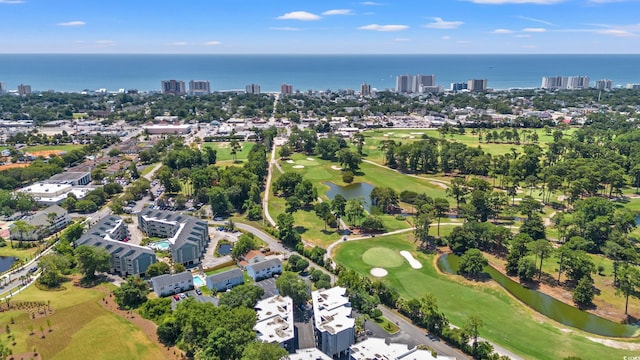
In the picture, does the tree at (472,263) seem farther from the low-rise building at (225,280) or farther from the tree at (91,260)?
the tree at (91,260)

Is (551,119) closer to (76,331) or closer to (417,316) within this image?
(417,316)

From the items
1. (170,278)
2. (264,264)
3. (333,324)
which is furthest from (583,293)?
(170,278)

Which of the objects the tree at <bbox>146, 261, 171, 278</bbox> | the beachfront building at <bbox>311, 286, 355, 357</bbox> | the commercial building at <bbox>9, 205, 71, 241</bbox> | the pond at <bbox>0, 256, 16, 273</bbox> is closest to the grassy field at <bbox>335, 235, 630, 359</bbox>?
the beachfront building at <bbox>311, 286, 355, 357</bbox>

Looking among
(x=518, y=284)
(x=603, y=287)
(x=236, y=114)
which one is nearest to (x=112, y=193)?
(x=518, y=284)

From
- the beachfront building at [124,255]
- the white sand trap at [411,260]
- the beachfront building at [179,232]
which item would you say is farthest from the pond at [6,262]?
the white sand trap at [411,260]

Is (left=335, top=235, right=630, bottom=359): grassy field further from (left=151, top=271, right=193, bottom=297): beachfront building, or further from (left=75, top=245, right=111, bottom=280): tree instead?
(left=75, top=245, right=111, bottom=280): tree
